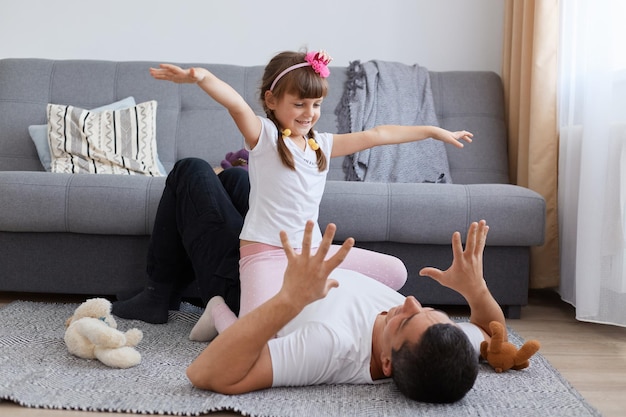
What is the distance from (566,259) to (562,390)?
3.58 ft

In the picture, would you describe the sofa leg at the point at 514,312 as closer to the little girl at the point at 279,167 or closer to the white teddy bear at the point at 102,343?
the little girl at the point at 279,167

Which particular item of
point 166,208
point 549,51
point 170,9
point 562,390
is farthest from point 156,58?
point 562,390

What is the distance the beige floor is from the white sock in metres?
0.51

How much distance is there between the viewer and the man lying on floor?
1.35 meters

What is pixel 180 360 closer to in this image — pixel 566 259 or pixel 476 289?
pixel 476 289

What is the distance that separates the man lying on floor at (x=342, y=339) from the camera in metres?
1.35

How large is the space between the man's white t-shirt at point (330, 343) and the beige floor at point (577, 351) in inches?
Answer: 6.5

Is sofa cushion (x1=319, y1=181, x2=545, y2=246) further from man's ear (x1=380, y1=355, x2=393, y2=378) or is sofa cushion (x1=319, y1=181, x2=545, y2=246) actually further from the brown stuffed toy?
man's ear (x1=380, y1=355, x2=393, y2=378)

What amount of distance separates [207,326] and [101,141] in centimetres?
130

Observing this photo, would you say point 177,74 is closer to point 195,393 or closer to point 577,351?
point 195,393

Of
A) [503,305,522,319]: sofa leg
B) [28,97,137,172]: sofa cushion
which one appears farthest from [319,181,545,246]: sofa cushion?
[28,97,137,172]: sofa cushion

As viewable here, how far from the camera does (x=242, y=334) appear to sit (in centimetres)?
140

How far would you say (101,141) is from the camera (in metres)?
2.94

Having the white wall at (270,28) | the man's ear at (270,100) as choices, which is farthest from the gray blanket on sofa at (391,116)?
the man's ear at (270,100)
